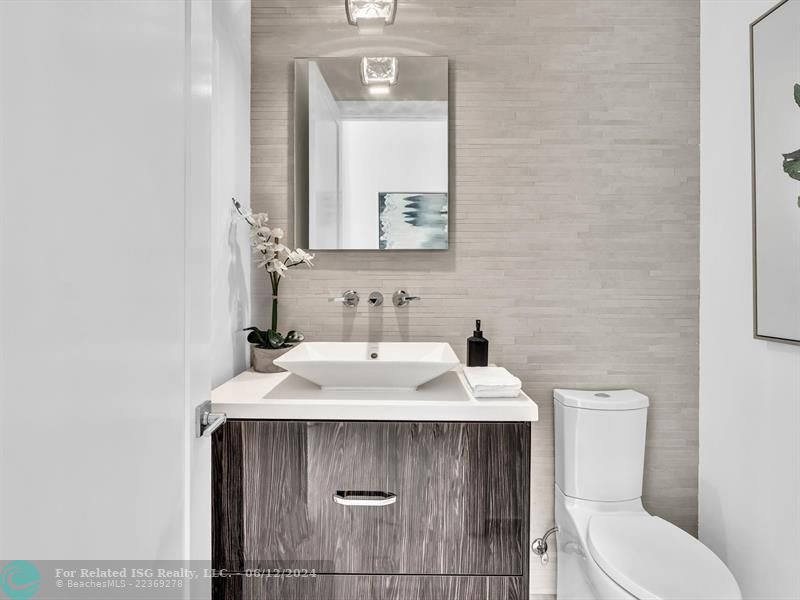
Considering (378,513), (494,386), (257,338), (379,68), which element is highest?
(379,68)

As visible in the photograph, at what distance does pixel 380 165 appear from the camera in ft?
5.73

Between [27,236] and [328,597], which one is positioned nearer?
[27,236]

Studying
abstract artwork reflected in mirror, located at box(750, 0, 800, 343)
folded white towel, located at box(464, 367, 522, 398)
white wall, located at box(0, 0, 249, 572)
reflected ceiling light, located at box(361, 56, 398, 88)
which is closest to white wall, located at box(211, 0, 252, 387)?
reflected ceiling light, located at box(361, 56, 398, 88)

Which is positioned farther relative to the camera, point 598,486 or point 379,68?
point 379,68

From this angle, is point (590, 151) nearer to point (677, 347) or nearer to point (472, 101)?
point (472, 101)

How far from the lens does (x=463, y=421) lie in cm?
120

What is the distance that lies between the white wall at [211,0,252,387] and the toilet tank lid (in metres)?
1.12

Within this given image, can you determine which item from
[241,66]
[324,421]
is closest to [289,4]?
[241,66]

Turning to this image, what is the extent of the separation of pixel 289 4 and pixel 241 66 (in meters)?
0.32

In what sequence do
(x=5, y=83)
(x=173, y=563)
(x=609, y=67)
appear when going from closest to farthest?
(x=5, y=83) → (x=173, y=563) → (x=609, y=67)

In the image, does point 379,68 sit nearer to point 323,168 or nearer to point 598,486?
point 323,168

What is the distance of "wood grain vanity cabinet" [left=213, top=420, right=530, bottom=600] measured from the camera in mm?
1196

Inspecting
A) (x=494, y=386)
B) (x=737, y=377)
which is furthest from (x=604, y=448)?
(x=494, y=386)

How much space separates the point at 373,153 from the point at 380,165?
0.17 ft
